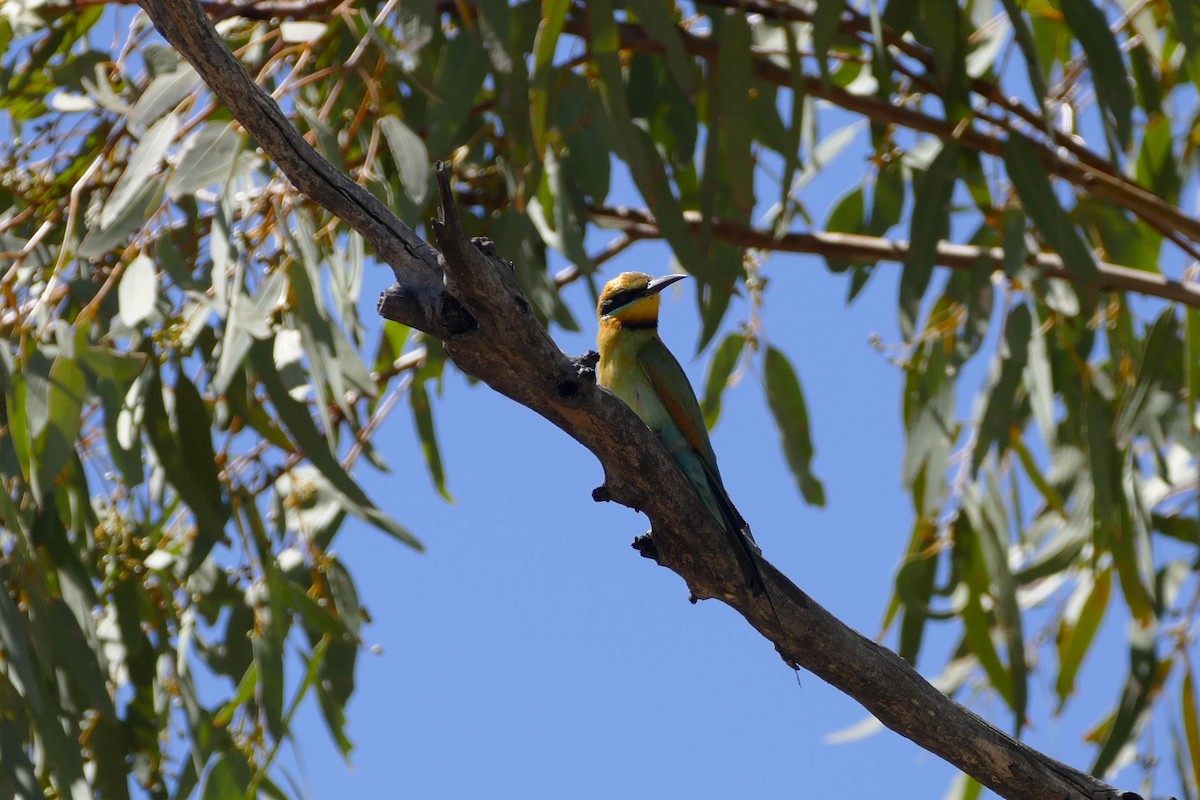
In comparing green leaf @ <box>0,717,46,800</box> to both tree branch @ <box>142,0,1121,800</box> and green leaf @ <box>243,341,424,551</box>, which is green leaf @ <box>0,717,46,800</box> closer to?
green leaf @ <box>243,341,424,551</box>

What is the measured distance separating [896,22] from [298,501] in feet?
4.88


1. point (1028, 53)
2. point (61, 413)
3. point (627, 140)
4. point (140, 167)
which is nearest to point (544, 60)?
point (627, 140)

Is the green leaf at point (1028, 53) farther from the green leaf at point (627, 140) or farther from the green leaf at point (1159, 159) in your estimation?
the green leaf at point (1159, 159)

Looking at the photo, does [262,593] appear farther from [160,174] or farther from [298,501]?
[160,174]

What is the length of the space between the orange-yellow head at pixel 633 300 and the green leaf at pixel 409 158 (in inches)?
15.3

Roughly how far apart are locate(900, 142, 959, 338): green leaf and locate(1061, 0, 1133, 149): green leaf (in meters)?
0.36

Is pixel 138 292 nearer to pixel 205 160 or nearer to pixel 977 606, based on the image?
pixel 205 160

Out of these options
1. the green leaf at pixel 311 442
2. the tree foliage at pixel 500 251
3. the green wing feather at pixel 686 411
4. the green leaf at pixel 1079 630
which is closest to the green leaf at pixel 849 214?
the tree foliage at pixel 500 251

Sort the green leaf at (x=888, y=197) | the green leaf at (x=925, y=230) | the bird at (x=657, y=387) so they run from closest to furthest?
1. the bird at (x=657, y=387)
2. the green leaf at (x=925, y=230)
3. the green leaf at (x=888, y=197)

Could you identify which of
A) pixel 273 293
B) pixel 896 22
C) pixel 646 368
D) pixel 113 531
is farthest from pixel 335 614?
pixel 896 22

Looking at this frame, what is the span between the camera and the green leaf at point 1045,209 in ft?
9.02

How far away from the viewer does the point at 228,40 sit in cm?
297

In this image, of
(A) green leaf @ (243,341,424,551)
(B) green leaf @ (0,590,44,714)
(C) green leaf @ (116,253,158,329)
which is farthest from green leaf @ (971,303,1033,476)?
(B) green leaf @ (0,590,44,714)

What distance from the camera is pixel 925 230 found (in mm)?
2967
